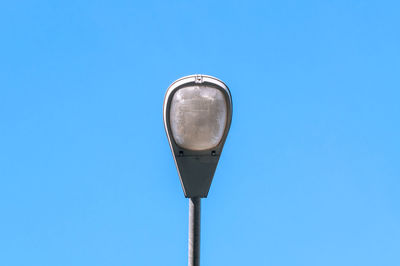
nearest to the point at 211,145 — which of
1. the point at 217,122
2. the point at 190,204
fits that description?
the point at 217,122

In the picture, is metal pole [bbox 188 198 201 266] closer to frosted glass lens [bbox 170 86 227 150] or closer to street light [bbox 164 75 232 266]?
street light [bbox 164 75 232 266]

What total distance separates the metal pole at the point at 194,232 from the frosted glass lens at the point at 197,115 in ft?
1.35

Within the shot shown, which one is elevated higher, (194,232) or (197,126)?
(197,126)

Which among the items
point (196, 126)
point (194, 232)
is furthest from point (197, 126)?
point (194, 232)

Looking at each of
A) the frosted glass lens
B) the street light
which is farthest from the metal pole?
the frosted glass lens

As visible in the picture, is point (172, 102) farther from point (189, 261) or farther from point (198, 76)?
point (189, 261)

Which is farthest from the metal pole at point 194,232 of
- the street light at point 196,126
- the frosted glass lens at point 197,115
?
the frosted glass lens at point 197,115

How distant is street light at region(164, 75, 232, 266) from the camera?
4.00 meters

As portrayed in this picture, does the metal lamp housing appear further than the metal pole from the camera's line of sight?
Yes

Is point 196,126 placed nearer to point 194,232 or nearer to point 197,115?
point 197,115

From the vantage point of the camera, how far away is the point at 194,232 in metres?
3.92

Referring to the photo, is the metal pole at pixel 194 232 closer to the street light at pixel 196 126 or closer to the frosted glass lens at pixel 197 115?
the street light at pixel 196 126

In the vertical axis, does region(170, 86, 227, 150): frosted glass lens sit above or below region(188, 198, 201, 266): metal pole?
above

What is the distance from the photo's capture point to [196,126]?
158 inches
